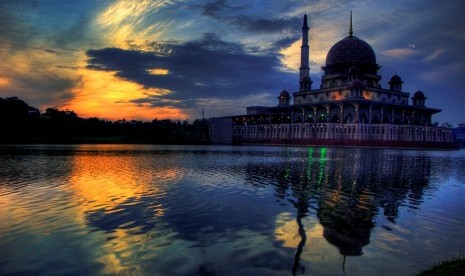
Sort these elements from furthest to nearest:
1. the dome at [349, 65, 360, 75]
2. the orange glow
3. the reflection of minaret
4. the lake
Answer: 1. the dome at [349, 65, 360, 75]
2. the reflection of minaret
3. the orange glow
4. the lake

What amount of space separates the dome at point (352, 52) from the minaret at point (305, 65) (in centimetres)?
1026

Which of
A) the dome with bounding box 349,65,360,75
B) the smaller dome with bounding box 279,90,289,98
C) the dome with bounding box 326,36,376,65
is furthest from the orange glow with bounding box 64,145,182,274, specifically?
the smaller dome with bounding box 279,90,289,98

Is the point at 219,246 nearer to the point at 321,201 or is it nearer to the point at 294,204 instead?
the point at 294,204

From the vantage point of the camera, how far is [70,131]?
13175cm

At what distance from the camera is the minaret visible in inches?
5797

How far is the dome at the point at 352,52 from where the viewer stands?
Result: 136m

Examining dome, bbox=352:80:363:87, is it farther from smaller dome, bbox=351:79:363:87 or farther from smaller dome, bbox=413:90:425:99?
smaller dome, bbox=413:90:425:99

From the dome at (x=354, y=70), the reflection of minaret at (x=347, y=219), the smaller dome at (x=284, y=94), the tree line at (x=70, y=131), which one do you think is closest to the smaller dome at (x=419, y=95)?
the dome at (x=354, y=70)

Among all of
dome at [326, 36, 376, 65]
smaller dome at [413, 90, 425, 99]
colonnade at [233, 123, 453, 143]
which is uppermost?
dome at [326, 36, 376, 65]

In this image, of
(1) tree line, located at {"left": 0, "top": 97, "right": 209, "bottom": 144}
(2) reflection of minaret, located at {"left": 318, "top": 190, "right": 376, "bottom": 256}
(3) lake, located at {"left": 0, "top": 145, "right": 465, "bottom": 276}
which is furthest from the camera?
(1) tree line, located at {"left": 0, "top": 97, "right": 209, "bottom": 144}

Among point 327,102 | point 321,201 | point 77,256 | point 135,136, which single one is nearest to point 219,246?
point 77,256

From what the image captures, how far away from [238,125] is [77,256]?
156173 mm

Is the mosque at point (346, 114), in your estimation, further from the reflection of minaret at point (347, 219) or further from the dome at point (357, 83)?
the reflection of minaret at point (347, 219)

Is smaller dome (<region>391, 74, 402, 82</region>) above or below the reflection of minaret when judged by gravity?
above
